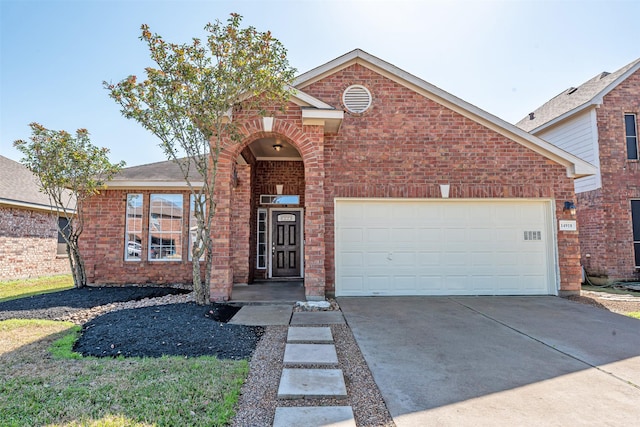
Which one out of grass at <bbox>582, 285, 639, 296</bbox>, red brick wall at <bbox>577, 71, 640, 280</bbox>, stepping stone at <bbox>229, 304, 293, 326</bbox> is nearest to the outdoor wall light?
grass at <bbox>582, 285, 639, 296</bbox>

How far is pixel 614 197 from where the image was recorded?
10641mm

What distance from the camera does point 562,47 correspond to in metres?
7.96

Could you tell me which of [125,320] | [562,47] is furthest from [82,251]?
[562,47]

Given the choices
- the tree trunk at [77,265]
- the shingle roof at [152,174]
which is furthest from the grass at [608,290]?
the tree trunk at [77,265]

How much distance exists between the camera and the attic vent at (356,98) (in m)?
8.34

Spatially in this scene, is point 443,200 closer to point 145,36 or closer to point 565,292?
point 565,292

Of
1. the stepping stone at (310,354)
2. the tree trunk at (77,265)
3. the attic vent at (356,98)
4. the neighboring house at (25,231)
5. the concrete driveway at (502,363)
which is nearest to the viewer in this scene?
the concrete driveway at (502,363)

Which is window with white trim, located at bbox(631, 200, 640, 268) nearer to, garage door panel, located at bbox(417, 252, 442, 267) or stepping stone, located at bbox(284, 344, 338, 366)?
garage door panel, located at bbox(417, 252, 442, 267)

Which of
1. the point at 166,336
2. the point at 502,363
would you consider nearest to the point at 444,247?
the point at 502,363

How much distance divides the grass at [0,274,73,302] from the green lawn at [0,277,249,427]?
572 centimetres

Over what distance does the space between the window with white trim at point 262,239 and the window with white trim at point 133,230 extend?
3.42 metres

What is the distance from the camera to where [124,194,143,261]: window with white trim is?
32.6 feet

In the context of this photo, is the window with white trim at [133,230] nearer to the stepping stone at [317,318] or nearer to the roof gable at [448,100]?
the roof gable at [448,100]

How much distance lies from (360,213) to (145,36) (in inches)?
217
